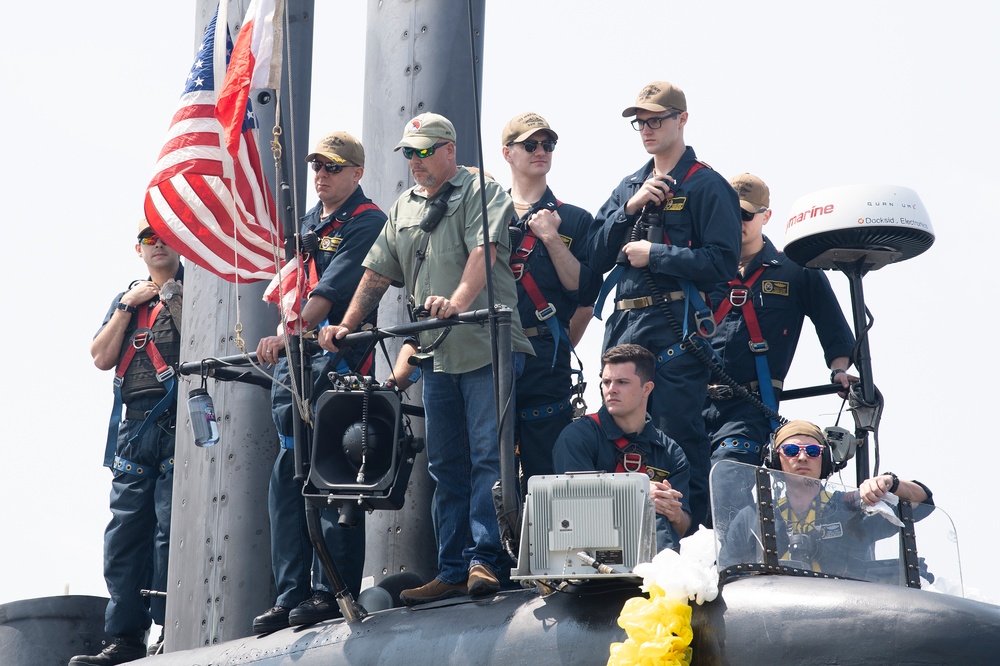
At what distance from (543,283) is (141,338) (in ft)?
9.68

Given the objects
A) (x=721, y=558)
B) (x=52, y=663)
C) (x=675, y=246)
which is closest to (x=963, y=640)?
(x=721, y=558)

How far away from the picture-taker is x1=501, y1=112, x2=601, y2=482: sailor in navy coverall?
25.7ft

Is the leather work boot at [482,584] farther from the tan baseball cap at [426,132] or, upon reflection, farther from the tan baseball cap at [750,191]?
the tan baseball cap at [750,191]

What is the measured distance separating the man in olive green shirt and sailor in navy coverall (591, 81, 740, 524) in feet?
2.75

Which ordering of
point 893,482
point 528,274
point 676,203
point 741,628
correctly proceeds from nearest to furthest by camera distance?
point 741,628 → point 893,482 → point 676,203 → point 528,274

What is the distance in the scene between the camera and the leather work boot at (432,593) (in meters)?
6.78

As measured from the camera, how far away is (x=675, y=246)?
311 inches

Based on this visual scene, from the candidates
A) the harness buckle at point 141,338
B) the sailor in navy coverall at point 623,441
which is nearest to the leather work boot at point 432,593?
the sailor in navy coverall at point 623,441

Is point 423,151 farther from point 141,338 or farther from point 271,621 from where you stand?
point 141,338

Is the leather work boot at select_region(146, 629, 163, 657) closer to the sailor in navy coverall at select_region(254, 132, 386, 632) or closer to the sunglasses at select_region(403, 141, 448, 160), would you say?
the sailor in navy coverall at select_region(254, 132, 386, 632)

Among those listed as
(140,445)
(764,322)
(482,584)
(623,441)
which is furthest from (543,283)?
(140,445)

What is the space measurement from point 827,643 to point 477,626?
1.53 meters

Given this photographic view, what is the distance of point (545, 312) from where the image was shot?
8094 millimetres

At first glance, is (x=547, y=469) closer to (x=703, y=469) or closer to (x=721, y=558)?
(x=703, y=469)
